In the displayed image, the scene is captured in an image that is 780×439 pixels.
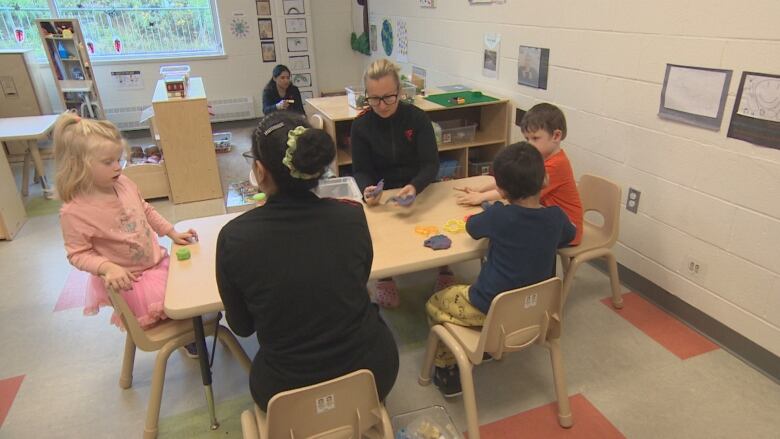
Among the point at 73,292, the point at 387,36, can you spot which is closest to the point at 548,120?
the point at 73,292

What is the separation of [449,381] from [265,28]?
5.10 metres

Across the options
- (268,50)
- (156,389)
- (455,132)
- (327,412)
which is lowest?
(156,389)

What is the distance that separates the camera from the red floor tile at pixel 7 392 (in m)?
1.92

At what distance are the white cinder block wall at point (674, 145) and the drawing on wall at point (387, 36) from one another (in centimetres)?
228

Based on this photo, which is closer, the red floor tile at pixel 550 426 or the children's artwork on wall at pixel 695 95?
the red floor tile at pixel 550 426

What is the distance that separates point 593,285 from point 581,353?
62cm

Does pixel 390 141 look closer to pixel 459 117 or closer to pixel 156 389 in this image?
pixel 156 389

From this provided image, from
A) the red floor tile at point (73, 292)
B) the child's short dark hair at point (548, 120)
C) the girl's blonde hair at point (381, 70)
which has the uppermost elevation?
the girl's blonde hair at point (381, 70)

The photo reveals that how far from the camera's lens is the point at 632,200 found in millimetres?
2467

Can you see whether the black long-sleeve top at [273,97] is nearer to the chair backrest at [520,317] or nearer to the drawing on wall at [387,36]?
the drawing on wall at [387,36]

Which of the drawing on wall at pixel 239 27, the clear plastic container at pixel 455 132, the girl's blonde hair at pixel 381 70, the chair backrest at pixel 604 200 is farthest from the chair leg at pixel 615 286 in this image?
the drawing on wall at pixel 239 27

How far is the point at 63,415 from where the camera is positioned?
1.88m

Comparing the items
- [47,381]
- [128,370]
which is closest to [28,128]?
[47,381]

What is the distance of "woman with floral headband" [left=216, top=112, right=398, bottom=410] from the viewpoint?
1078mm
